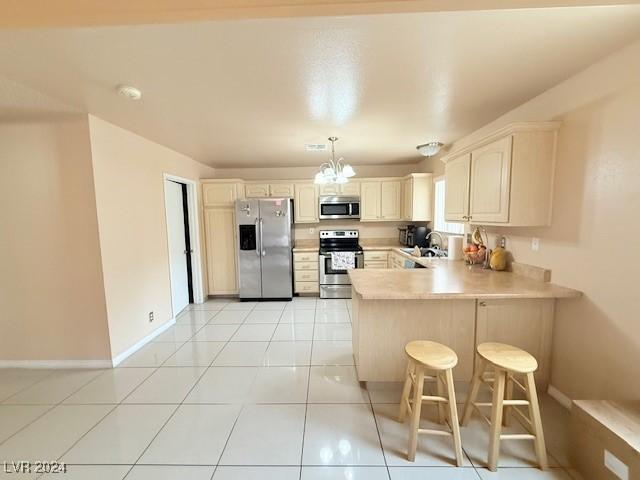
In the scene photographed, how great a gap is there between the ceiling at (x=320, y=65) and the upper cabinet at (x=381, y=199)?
208cm

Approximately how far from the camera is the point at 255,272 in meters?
4.64

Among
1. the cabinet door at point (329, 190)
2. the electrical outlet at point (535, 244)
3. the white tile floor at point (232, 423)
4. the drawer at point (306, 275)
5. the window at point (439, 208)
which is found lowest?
the white tile floor at point (232, 423)

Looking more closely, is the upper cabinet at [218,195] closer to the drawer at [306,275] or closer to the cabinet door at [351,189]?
the drawer at [306,275]

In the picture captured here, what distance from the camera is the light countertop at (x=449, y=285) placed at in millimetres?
1929

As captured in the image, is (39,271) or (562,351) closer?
(562,351)

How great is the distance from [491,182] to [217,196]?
13.1 ft

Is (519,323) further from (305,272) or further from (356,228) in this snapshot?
(356,228)

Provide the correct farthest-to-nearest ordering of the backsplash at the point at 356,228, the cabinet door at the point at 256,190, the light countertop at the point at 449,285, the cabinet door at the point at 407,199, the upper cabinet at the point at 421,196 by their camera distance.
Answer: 1. the backsplash at the point at 356,228
2. the cabinet door at the point at 256,190
3. the cabinet door at the point at 407,199
4. the upper cabinet at the point at 421,196
5. the light countertop at the point at 449,285

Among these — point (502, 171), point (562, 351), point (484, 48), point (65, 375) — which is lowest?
point (65, 375)

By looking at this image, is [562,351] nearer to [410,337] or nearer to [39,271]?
[410,337]

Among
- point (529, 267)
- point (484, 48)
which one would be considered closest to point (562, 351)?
point (529, 267)

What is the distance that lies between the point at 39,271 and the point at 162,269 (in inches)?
44.8

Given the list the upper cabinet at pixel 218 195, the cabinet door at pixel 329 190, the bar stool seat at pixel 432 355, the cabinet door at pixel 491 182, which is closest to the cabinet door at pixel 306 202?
the cabinet door at pixel 329 190

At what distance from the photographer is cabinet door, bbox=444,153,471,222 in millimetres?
2775
